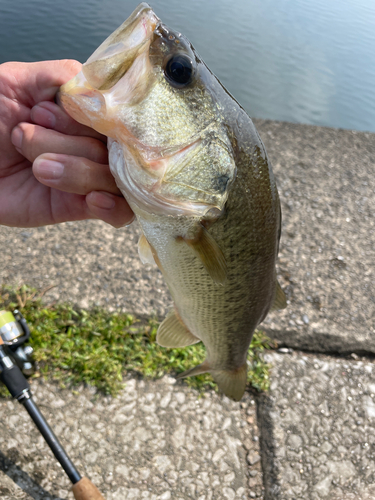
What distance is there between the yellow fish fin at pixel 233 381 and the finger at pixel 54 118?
1.13 meters

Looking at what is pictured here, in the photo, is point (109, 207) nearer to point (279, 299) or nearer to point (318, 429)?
point (279, 299)

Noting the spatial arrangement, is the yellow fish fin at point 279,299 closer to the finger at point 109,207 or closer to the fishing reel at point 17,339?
the finger at point 109,207

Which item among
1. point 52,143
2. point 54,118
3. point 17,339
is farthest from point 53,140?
point 17,339

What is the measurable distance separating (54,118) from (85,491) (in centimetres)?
151

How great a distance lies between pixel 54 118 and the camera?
141 cm

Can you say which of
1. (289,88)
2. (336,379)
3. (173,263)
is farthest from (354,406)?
(289,88)

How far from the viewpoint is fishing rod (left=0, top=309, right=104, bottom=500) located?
163cm

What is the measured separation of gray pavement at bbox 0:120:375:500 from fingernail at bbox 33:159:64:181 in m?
1.22

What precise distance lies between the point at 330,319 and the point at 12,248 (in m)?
2.18

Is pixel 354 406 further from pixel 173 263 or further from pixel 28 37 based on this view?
pixel 28 37

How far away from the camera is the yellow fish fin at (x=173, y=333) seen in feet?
5.32

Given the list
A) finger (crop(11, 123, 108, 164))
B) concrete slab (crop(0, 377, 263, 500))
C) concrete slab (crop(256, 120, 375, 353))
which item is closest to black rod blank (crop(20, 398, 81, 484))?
concrete slab (crop(0, 377, 263, 500))

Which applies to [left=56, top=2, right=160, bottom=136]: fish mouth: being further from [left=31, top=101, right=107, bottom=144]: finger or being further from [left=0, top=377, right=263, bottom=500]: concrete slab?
[left=0, top=377, right=263, bottom=500]: concrete slab

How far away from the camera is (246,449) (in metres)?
1.94
